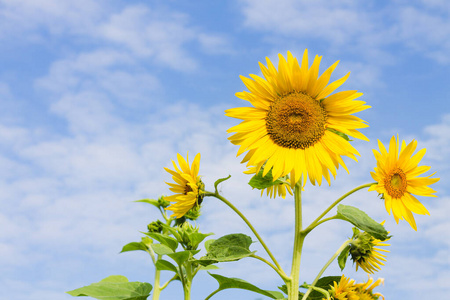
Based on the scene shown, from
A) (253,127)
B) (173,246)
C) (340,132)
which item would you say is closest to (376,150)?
(340,132)

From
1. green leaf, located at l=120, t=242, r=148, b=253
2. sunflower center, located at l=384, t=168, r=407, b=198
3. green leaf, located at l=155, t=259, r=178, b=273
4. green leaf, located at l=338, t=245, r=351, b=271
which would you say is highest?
sunflower center, located at l=384, t=168, r=407, b=198

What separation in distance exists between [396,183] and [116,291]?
1.65m

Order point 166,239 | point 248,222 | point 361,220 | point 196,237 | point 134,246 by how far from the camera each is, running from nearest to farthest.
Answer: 1. point 361,220
2. point 248,222
3. point 166,239
4. point 196,237
5. point 134,246

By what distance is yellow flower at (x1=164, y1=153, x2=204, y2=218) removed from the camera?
2.63 m

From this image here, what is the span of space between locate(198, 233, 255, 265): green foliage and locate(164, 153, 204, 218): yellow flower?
0.24 meters

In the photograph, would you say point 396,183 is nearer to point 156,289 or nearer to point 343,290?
point 343,290

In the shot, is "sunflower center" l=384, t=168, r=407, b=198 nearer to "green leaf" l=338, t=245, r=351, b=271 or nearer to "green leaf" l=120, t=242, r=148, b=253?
"green leaf" l=338, t=245, r=351, b=271

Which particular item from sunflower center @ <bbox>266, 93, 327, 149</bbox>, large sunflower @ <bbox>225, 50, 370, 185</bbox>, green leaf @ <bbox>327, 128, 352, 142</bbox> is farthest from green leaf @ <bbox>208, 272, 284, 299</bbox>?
green leaf @ <bbox>327, 128, 352, 142</bbox>

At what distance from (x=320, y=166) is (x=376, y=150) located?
0.32m

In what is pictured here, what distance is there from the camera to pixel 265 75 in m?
2.47

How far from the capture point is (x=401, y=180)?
2553 mm

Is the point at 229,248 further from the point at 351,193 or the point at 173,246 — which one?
the point at 351,193

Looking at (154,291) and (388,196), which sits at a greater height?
(388,196)

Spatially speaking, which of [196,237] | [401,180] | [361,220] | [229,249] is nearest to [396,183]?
[401,180]
